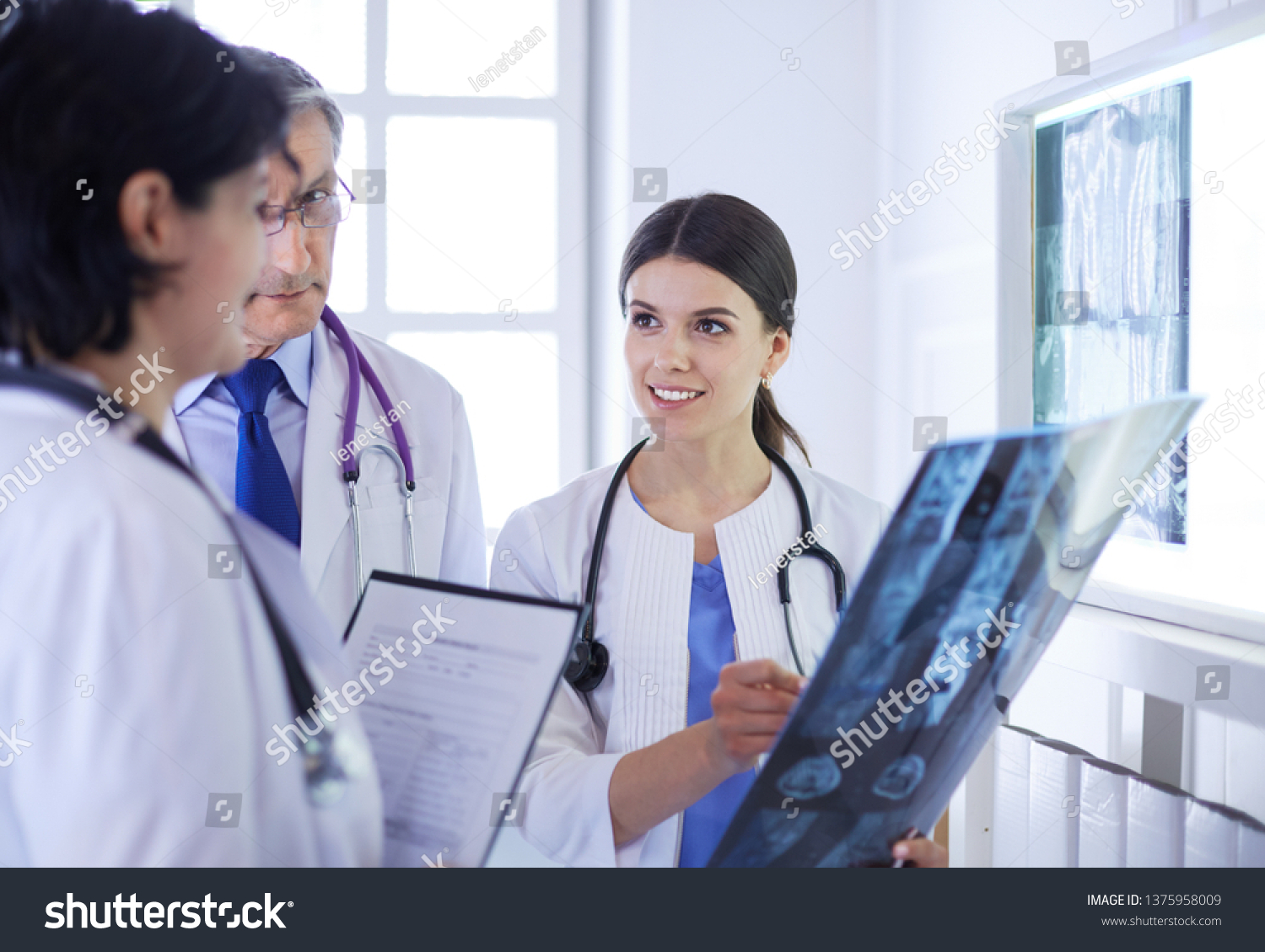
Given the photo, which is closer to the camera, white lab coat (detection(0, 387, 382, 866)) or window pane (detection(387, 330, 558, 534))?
white lab coat (detection(0, 387, 382, 866))

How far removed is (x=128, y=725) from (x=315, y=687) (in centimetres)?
9

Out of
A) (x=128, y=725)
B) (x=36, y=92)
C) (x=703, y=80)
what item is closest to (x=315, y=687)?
(x=128, y=725)

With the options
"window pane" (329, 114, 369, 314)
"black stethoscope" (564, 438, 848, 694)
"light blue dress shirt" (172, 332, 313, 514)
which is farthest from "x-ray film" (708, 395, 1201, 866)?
"window pane" (329, 114, 369, 314)

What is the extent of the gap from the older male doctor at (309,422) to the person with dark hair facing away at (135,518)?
540 millimetres

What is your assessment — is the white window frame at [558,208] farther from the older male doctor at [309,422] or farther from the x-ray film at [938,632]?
the x-ray film at [938,632]

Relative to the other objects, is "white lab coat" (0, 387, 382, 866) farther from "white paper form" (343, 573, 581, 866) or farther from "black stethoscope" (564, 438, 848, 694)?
"black stethoscope" (564, 438, 848, 694)

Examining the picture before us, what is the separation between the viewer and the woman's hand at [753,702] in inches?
27.0

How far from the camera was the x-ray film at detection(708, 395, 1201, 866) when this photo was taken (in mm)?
479

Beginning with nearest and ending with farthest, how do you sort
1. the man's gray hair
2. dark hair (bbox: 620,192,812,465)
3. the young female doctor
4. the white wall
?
the young female doctor
the man's gray hair
dark hair (bbox: 620,192,812,465)
the white wall

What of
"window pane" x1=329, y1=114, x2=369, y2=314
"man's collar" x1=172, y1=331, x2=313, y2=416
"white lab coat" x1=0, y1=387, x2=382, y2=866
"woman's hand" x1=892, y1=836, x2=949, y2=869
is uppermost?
"window pane" x1=329, y1=114, x2=369, y2=314

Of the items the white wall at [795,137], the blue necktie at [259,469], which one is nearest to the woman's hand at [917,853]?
the blue necktie at [259,469]

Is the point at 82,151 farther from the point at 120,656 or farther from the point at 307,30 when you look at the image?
the point at 307,30

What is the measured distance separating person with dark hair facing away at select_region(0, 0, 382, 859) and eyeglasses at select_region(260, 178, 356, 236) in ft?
1.79
